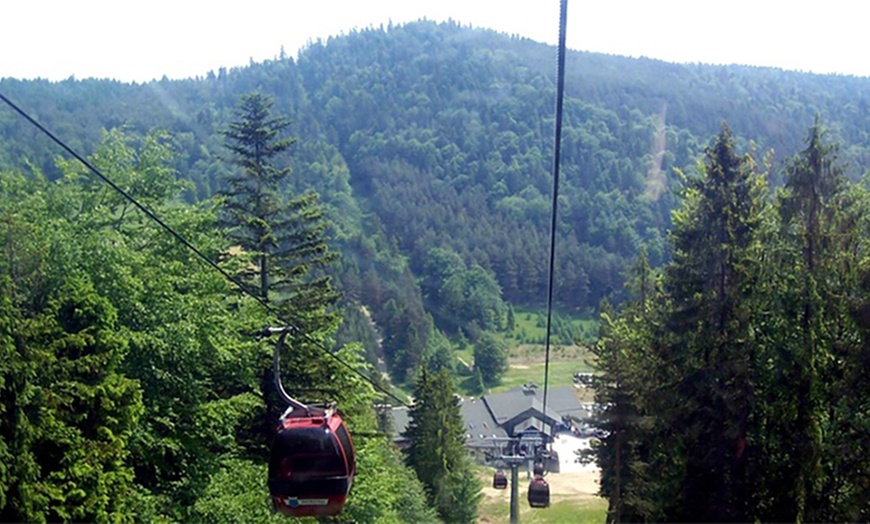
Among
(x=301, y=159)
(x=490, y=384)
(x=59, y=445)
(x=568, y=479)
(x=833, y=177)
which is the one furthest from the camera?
(x=301, y=159)

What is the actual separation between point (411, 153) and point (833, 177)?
172024 millimetres

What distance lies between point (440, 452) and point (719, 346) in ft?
74.1

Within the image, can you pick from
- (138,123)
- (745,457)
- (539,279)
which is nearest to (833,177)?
(745,457)

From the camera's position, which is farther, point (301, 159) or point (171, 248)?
point (301, 159)

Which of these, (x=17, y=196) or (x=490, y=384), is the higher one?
(x=17, y=196)

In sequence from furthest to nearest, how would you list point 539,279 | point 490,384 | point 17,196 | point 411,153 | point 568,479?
point 411,153, point 539,279, point 490,384, point 568,479, point 17,196

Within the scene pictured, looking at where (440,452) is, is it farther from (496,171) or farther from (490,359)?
(496,171)

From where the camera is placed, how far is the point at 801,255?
17.3m

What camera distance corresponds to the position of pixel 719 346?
1711cm

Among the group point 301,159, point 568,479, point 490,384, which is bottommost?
point 490,384

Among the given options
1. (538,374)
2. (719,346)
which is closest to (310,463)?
(719,346)

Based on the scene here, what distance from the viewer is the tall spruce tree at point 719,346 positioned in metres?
17.0

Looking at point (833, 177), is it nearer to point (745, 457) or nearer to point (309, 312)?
point (745, 457)

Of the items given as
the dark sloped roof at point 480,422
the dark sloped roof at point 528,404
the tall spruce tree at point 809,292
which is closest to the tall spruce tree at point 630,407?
the tall spruce tree at point 809,292
